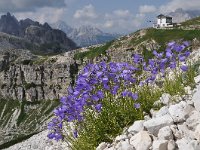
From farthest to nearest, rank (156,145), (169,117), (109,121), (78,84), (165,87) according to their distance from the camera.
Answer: (165,87), (109,121), (78,84), (169,117), (156,145)

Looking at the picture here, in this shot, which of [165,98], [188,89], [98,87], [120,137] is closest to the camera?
[120,137]

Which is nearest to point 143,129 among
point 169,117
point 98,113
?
point 169,117

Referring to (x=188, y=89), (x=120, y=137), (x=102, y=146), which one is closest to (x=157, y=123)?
(x=120, y=137)

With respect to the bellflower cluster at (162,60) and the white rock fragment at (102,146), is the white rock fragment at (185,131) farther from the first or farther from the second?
the bellflower cluster at (162,60)

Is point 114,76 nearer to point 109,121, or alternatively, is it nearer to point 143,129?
point 109,121

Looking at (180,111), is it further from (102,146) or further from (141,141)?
(102,146)

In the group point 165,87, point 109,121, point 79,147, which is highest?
point 165,87

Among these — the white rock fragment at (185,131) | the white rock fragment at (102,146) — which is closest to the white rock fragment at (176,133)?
the white rock fragment at (185,131)
